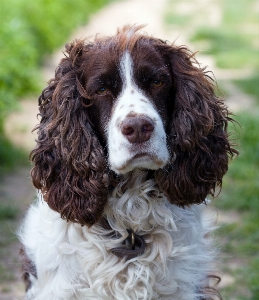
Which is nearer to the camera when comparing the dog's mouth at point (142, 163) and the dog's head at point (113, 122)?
the dog's mouth at point (142, 163)

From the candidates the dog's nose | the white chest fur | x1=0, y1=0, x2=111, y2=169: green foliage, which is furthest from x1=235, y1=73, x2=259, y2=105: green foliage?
the dog's nose

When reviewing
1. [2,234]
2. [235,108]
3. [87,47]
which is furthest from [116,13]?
[87,47]

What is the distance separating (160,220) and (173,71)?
0.89 meters

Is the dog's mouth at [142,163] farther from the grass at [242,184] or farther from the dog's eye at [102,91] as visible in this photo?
the grass at [242,184]

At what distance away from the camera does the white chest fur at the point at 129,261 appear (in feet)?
13.8

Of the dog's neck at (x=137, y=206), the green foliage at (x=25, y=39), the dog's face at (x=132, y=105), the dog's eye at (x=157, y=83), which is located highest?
the green foliage at (x=25, y=39)

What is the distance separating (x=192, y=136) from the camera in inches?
165

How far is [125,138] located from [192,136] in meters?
0.57

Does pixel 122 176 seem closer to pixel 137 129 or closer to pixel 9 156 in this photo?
pixel 137 129

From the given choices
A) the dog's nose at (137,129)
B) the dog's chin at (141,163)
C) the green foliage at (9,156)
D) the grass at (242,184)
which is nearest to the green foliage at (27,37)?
the green foliage at (9,156)

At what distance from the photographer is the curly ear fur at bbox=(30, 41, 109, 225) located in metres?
4.10

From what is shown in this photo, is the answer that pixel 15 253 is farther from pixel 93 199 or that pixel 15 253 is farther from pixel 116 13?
pixel 116 13

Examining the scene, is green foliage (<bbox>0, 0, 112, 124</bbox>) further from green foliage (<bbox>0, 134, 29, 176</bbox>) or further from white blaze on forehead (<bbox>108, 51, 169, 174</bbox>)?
white blaze on forehead (<bbox>108, 51, 169, 174</bbox>)

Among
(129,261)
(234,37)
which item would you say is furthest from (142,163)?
(234,37)
